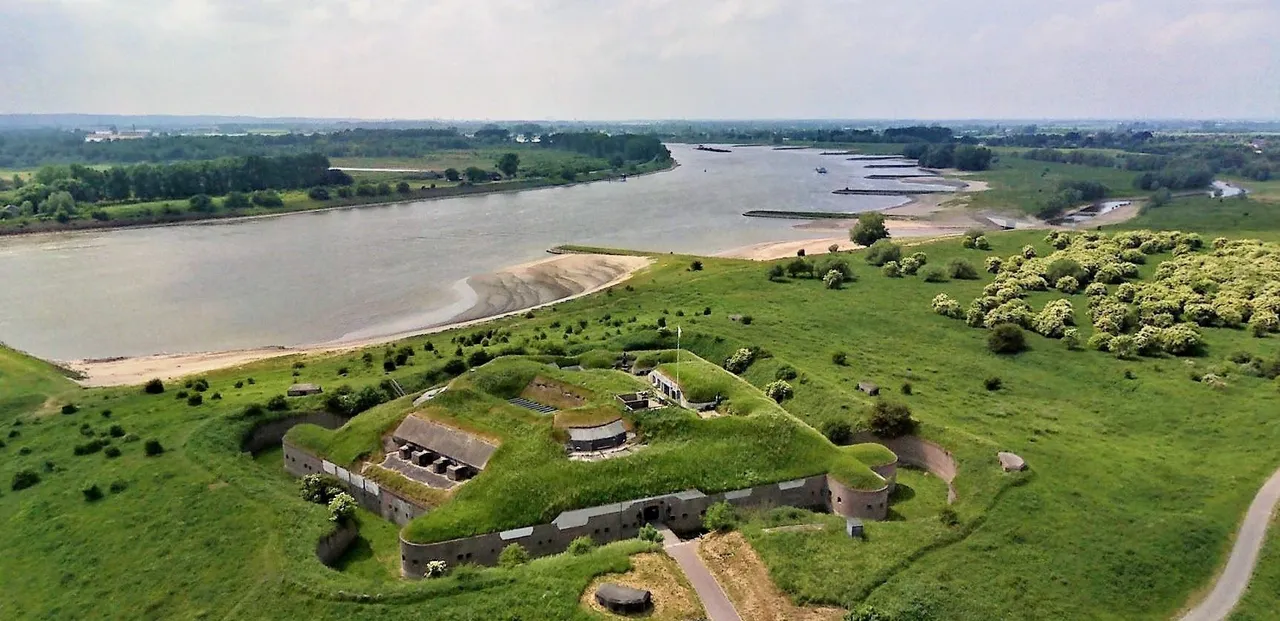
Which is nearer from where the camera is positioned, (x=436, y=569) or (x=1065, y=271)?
(x=436, y=569)

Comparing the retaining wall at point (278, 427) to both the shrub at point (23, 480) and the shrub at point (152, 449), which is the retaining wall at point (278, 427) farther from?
the shrub at point (23, 480)

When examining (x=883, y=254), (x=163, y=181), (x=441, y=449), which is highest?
(x=163, y=181)

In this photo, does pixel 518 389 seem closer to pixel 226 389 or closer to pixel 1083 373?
pixel 226 389

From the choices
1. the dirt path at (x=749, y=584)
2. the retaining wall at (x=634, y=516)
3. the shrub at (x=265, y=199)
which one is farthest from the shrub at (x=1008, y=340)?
the shrub at (x=265, y=199)

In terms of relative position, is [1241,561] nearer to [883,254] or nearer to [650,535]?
[650,535]

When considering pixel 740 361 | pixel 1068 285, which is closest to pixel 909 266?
pixel 1068 285

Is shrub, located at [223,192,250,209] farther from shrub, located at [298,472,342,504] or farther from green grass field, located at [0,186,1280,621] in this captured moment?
shrub, located at [298,472,342,504]

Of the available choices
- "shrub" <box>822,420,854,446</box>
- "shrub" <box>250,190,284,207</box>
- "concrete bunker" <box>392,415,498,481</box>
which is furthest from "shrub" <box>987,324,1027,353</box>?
"shrub" <box>250,190,284,207</box>
